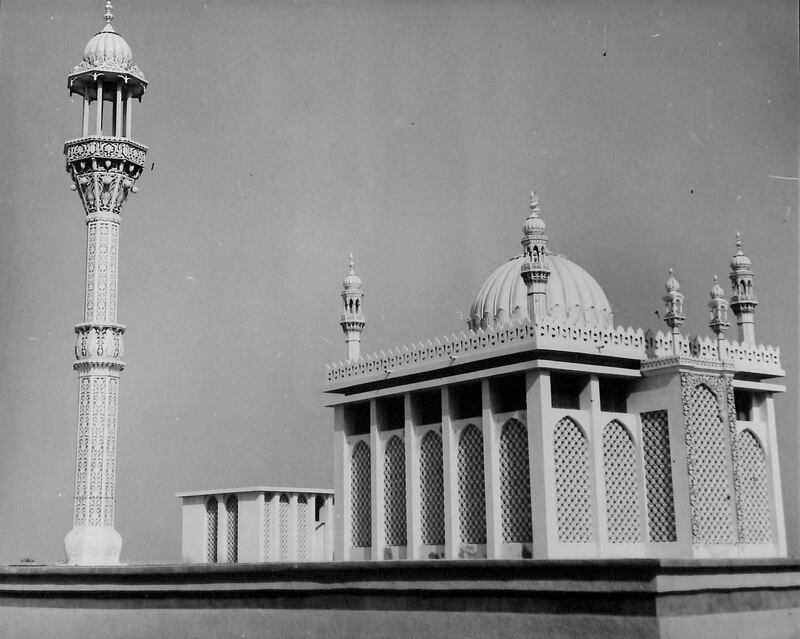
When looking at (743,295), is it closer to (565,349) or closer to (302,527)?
(565,349)

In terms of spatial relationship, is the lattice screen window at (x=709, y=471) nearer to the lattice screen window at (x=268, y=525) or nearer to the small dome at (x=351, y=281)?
the small dome at (x=351, y=281)

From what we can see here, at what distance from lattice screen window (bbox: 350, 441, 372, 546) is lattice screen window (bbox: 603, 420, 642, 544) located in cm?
516

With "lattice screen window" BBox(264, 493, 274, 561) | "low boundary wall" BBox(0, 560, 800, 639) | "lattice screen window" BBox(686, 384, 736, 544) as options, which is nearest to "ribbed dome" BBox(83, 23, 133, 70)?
"low boundary wall" BBox(0, 560, 800, 639)

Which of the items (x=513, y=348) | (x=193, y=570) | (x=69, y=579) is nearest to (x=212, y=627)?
(x=193, y=570)

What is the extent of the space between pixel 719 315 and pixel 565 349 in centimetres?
328

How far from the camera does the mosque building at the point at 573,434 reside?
55.6ft

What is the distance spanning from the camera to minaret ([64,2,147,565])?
19.6 meters

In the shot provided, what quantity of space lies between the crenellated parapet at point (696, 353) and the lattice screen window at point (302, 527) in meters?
11.0

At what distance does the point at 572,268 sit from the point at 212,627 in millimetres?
9187

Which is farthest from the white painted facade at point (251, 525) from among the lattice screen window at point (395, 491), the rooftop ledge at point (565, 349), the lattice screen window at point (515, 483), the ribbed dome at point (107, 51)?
the ribbed dome at point (107, 51)

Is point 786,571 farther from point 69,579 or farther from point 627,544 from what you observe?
point 69,579

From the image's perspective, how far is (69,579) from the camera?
18250mm

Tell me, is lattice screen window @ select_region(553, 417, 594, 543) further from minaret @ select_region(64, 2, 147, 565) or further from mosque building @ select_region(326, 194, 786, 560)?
minaret @ select_region(64, 2, 147, 565)

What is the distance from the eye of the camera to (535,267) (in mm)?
17141
